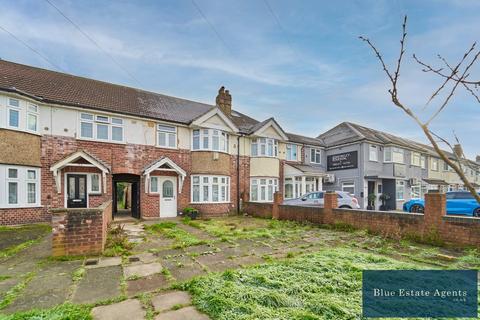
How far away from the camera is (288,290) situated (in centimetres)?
407

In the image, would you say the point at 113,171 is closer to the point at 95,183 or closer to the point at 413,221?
the point at 95,183

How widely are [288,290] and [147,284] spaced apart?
2567mm

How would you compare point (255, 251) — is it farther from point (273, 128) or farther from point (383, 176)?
point (383, 176)

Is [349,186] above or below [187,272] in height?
above

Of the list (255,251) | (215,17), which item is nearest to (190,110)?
(215,17)

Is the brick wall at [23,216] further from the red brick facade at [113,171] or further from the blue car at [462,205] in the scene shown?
the blue car at [462,205]

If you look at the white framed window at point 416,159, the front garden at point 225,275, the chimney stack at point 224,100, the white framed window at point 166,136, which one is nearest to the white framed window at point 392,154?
the white framed window at point 416,159

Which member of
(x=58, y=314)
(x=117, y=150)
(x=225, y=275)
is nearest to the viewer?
(x=58, y=314)

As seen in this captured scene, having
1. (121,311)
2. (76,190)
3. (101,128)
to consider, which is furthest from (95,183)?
(121,311)

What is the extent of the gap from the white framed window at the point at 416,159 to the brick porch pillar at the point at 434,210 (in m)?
19.4

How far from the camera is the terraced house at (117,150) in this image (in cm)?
1095

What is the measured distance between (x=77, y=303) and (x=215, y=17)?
950cm

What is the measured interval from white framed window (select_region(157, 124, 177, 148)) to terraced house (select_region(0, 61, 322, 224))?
0.06 m

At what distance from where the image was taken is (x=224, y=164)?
1611cm
